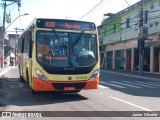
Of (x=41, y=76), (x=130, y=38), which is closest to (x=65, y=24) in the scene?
(x=41, y=76)

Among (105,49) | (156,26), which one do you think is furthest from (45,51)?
(105,49)

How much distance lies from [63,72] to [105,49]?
138ft

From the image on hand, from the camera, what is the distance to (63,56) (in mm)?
11695

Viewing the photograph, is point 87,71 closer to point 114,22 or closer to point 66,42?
point 66,42

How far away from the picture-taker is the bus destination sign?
11859mm

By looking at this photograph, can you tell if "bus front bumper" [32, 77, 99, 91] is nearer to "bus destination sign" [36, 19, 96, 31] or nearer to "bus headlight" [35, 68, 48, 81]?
"bus headlight" [35, 68, 48, 81]

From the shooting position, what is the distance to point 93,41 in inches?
487

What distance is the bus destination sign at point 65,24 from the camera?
11.9 metres

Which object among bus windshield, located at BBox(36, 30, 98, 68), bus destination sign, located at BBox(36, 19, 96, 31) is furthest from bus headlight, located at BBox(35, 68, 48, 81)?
bus destination sign, located at BBox(36, 19, 96, 31)

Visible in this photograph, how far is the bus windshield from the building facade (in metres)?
21.1

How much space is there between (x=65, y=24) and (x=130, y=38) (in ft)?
95.1

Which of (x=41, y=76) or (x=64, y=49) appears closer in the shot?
(x=41, y=76)

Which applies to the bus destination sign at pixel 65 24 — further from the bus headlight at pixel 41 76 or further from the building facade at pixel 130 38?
the building facade at pixel 130 38

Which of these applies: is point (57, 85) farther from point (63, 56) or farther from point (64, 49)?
point (64, 49)
